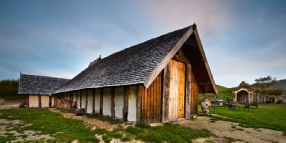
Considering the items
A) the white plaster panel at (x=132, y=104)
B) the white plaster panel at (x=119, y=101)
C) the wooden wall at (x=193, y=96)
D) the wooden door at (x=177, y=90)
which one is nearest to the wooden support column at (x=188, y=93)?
the wooden door at (x=177, y=90)

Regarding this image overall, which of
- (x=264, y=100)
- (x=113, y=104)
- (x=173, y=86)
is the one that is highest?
(x=173, y=86)

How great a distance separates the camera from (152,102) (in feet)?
28.1

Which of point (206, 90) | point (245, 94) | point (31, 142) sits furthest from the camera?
point (245, 94)

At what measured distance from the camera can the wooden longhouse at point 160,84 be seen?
26.7 ft

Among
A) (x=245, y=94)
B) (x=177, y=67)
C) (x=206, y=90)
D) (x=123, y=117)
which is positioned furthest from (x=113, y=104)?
(x=245, y=94)

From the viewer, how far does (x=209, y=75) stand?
1140cm

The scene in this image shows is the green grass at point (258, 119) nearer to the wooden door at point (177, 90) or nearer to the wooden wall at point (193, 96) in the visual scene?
the wooden wall at point (193, 96)

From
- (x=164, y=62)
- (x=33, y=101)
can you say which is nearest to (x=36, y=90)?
(x=33, y=101)

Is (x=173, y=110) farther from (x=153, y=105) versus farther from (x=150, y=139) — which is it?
(x=150, y=139)

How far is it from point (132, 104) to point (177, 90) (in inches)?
127

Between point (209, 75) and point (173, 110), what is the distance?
3695 millimetres

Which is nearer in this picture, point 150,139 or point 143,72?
point 150,139

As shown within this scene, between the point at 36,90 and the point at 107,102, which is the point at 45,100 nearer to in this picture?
the point at 36,90

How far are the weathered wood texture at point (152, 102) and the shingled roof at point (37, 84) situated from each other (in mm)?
→ 21223
